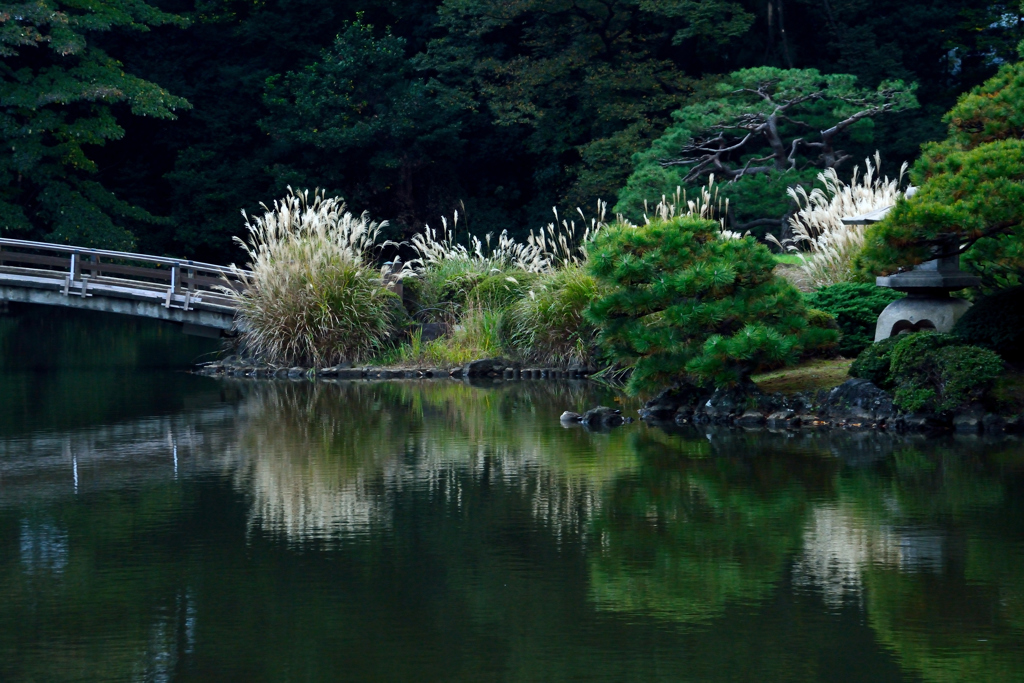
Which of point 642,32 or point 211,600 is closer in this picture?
point 211,600

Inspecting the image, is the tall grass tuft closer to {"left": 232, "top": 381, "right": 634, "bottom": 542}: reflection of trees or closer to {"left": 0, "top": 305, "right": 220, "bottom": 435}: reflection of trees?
{"left": 0, "top": 305, "right": 220, "bottom": 435}: reflection of trees

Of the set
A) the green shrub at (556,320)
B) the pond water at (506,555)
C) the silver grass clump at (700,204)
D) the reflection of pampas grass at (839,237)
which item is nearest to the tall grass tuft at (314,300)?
the green shrub at (556,320)

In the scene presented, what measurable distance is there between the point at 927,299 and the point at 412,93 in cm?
1982

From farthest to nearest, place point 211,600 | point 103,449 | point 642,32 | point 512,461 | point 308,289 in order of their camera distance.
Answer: point 642,32 < point 308,289 < point 103,449 < point 512,461 < point 211,600

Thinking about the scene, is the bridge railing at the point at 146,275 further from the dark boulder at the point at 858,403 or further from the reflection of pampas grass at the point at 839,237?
the dark boulder at the point at 858,403

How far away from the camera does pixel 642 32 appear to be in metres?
29.6

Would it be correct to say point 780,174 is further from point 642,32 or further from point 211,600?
point 211,600

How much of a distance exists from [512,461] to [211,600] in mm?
3921

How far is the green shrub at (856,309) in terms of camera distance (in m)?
12.8

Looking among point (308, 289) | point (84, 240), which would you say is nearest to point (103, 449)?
point (308, 289)

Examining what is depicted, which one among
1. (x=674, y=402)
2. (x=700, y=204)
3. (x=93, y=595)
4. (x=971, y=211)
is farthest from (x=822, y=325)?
(x=700, y=204)

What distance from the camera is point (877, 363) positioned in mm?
10914

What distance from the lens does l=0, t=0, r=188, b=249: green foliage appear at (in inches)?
1073

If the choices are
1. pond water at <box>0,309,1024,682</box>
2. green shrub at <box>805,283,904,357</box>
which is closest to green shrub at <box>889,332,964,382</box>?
pond water at <box>0,309,1024,682</box>
